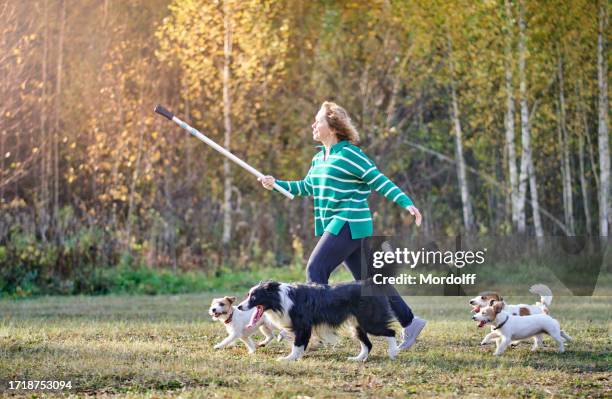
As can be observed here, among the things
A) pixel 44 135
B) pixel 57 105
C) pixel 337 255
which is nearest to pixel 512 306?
pixel 337 255

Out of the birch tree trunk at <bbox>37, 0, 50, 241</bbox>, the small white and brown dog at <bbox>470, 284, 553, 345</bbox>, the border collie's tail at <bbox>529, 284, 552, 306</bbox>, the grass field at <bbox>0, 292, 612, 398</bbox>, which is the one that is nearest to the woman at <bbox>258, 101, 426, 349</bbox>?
the grass field at <bbox>0, 292, 612, 398</bbox>

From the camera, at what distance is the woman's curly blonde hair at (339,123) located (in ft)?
29.1

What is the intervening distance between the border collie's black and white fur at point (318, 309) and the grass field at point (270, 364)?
0.25 metres

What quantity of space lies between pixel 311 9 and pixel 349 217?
57.4ft

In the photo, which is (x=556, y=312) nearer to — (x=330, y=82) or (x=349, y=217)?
(x=349, y=217)

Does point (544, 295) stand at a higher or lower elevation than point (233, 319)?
higher

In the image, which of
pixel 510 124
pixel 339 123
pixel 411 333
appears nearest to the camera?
pixel 339 123

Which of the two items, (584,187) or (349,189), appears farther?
(584,187)

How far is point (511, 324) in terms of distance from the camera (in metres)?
9.04

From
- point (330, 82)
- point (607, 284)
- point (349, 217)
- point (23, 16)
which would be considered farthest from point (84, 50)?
point (349, 217)

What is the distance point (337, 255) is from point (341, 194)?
510mm

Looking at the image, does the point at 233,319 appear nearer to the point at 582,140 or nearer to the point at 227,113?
the point at 227,113

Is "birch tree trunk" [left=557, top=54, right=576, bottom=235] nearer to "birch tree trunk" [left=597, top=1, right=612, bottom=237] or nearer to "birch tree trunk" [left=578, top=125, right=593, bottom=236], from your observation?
"birch tree trunk" [left=578, top=125, right=593, bottom=236]

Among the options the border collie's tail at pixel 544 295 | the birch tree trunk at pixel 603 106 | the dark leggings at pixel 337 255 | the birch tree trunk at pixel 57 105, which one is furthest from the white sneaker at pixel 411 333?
the birch tree trunk at pixel 603 106
